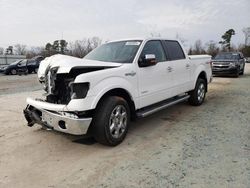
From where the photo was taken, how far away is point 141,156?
400 centimetres

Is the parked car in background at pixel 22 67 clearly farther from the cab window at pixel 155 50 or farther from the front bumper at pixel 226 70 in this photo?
the cab window at pixel 155 50

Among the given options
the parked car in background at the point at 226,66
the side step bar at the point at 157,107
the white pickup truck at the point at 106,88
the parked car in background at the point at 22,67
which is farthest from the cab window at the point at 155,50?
the parked car in background at the point at 22,67

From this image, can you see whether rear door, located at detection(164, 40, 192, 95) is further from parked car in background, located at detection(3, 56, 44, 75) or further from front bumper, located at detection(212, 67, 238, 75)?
parked car in background, located at detection(3, 56, 44, 75)

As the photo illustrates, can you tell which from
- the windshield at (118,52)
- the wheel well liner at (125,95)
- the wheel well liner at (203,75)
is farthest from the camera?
the wheel well liner at (203,75)

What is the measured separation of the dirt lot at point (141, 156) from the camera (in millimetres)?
3305

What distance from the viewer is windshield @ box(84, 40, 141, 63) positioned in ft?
16.7

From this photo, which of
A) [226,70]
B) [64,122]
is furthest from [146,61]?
[226,70]

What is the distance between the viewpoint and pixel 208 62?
798 cm

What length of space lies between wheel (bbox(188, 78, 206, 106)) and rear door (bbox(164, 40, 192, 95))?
0.56 m

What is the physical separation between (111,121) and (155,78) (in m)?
1.51

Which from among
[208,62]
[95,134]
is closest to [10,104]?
[95,134]

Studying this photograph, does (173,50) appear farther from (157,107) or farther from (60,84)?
(60,84)

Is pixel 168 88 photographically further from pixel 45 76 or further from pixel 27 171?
pixel 27 171

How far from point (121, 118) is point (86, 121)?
0.77 meters
